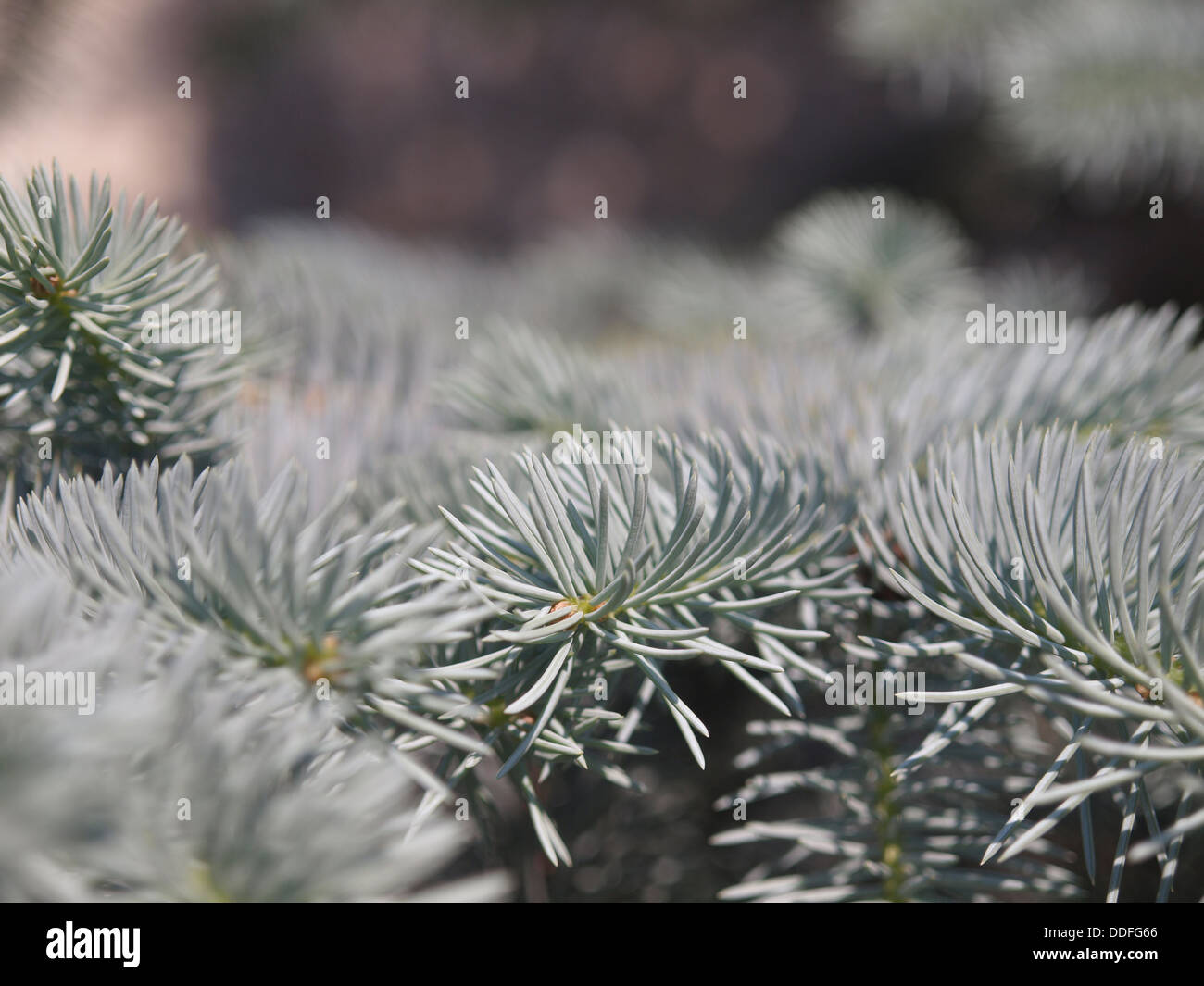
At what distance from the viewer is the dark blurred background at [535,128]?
732 mm

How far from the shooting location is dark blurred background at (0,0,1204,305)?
0.73 m

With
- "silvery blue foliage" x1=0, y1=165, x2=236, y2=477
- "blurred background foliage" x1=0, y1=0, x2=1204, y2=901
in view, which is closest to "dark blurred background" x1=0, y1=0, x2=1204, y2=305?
"blurred background foliage" x1=0, y1=0, x2=1204, y2=901

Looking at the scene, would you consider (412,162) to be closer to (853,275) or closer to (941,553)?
(853,275)

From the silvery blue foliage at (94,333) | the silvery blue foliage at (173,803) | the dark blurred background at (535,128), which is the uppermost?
the dark blurred background at (535,128)

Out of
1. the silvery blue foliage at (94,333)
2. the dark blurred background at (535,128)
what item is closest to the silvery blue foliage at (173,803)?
the silvery blue foliage at (94,333)

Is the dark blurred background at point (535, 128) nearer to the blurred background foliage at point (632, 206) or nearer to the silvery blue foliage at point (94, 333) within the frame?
the blurred background foliage at point (632, 206)

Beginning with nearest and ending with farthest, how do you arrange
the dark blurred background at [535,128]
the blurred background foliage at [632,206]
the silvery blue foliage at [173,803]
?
the silvery blue foliage at [173,803] → the blurred background foliage at [632,206] → the dark blurred background at [535,128]

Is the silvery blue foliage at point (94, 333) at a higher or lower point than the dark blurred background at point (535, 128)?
lower

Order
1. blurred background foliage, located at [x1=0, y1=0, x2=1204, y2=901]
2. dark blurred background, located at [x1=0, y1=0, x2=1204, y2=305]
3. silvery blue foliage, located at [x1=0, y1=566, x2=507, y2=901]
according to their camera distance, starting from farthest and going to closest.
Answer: dark blurred background, located at [x1=0, y1=0, x2=1204, y2=305] → blurred background foliage, located at [x1=0, y1=0, x2=1204, y2=901] → silvery blue foliage, located at [x1=0, y1=566, x2=507, y2=901]

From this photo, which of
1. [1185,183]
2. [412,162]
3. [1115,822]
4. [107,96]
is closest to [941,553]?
[1115,822]

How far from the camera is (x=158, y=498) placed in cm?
19

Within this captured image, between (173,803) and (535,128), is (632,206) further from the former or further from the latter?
(173,803)

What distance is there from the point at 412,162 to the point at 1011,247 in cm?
90

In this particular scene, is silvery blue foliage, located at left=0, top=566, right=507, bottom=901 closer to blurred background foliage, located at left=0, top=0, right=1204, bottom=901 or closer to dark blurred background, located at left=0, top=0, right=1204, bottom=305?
blurred background foliage, located at left=0, top=0, right=1204, bottom=901
